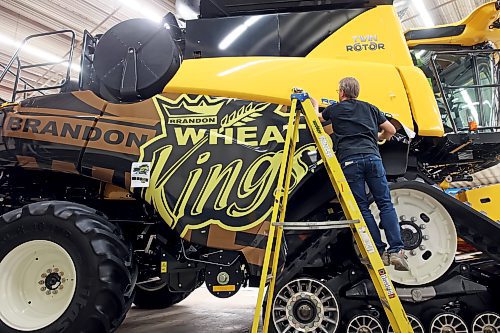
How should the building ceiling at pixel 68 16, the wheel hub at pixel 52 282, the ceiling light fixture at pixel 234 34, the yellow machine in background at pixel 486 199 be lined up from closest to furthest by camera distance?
1. the wheel hub at pixel 52 282
2. the ceiling light fixture at pixel 234 34
3. the yellow machine in background at pixel 486 199
4. the building ceiling at pixel 68 16

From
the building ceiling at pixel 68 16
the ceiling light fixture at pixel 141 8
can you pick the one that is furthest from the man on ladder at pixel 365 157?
the ceiling light fixture at pixel 141 8

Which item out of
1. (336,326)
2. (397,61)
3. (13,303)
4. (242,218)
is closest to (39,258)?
(13,303)

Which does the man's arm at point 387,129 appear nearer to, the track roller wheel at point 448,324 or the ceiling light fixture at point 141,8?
the track roller wheel at point 448,324

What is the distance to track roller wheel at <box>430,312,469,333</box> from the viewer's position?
345 cm

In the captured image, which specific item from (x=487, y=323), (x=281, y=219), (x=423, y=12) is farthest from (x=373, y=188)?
(x=423, y=12)

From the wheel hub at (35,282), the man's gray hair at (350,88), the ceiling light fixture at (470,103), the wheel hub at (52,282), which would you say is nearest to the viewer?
the man's gray hair at (350,88)

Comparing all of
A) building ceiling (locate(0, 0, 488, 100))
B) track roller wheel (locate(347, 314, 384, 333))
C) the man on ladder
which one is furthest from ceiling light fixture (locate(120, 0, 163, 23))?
track roller wheel (locate(347, 314, 384, 333))

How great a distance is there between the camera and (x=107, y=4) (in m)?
10.4

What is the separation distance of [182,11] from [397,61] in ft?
7.60

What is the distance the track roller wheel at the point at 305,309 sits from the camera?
3438 mm

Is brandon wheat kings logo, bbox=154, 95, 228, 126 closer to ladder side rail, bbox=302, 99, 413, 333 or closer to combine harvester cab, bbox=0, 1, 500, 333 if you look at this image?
combine harvester cab, bbox=0, 1, 500, 333

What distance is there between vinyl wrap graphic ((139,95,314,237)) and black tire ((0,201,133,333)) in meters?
0.51

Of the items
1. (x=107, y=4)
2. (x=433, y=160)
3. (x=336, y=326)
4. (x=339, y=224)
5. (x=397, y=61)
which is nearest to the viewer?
(x=339, y=224)

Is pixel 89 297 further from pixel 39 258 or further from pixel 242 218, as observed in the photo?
pixel 242 218
